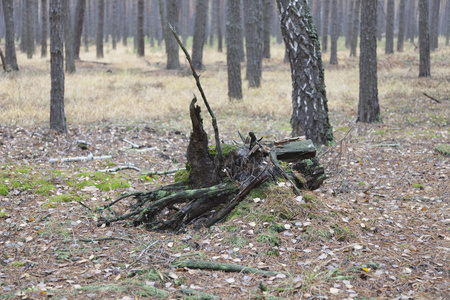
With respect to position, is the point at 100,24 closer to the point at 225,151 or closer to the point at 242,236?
the point at 225,151

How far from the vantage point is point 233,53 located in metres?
13.3

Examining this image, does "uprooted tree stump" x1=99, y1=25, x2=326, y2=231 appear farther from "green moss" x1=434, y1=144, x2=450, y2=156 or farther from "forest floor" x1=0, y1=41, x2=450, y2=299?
"green moss" x1=434, y1=144, x2=450, y2=156

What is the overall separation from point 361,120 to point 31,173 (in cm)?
798

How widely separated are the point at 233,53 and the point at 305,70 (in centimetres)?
650

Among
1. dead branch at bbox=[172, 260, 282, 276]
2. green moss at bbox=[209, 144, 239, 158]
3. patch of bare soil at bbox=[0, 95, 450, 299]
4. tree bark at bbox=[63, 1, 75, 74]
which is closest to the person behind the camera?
patch of bare soil at bbox=[0, 95, 450, 299]

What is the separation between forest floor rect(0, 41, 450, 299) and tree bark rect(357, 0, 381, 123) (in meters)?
2.58

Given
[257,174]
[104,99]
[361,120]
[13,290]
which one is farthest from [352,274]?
[104,99]

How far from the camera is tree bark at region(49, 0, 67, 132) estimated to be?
8.12m

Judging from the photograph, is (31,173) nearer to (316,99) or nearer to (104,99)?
(316,99)

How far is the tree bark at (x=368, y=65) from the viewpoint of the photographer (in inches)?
383

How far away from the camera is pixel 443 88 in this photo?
14.4 m

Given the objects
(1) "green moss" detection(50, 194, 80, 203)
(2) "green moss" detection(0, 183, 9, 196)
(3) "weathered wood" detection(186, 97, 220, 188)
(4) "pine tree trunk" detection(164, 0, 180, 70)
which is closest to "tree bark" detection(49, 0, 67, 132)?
(2) "green moss" detection(0, 183, 9, 196)

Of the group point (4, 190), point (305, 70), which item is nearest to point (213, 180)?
point (4, 190)

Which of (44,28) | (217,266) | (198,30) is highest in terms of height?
(44,28)
